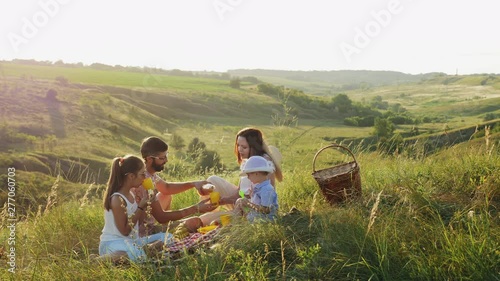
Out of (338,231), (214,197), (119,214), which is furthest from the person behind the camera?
(214,197)

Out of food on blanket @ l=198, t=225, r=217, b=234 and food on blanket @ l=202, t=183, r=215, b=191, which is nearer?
food on blanket @ l=198, t=225, r=217, b=234

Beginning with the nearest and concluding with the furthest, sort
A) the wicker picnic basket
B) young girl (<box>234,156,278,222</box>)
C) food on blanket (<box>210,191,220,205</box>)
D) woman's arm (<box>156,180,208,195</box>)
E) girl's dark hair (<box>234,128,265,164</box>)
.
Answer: young girl (<box>234,156,278,222</box>)
the wicker picnic basket
food on blanket (<box>210,191,220,205</box>)
girl's dark hair (<box>234,128,265,164</box>)
woman's arm (<box>156,180,208,195</box>)

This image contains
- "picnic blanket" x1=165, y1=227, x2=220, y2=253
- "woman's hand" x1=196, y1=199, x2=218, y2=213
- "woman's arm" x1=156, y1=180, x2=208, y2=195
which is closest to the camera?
"picnic blanket" x1=165, y1=227, x2=220, y2=253

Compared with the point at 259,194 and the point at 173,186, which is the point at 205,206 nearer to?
the point at 173,186

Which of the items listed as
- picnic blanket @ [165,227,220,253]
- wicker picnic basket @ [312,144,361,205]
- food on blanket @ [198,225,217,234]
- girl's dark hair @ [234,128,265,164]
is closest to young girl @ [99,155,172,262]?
picnic blanket @ [165,227,220,253]

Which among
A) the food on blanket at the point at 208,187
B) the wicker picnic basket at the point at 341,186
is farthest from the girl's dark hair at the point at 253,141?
the wicker picnic basket at the point at 341,186

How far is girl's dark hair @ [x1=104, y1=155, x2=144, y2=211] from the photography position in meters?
4.43

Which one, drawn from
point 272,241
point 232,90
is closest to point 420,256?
point 272,241

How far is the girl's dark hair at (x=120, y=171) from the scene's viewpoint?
14.5 ft

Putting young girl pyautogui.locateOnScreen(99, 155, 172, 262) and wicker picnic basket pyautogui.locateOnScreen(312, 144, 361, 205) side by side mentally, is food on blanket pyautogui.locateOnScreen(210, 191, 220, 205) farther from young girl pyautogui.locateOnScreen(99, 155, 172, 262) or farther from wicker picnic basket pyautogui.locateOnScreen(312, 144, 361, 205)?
wicker picnic basket pyautogui.locateOnScreen(312, 144, 361, 205)

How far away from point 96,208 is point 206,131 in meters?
71.5

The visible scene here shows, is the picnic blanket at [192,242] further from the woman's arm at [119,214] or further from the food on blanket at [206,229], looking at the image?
the woman's arm at [119,214]

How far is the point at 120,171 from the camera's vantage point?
176 inches

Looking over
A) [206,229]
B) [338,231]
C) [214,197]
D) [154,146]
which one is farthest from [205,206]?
[338,231]
